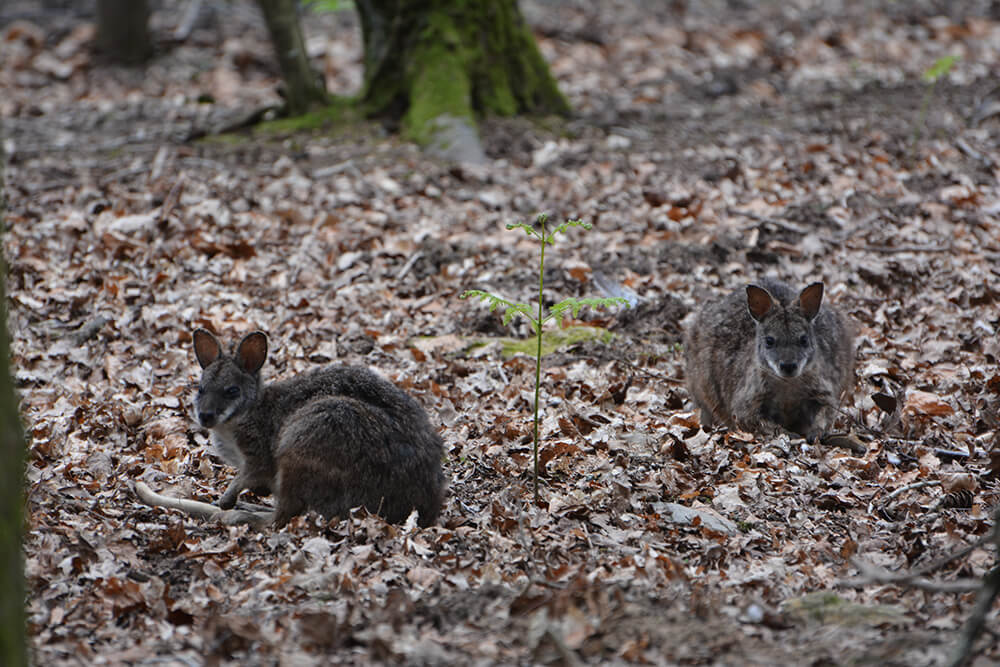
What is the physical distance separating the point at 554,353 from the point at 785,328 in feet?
6.93

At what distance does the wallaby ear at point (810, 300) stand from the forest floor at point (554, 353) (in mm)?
885

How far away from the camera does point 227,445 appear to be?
21.5 ft

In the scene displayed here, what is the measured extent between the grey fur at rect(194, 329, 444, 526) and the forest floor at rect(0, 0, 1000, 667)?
20 centimetres

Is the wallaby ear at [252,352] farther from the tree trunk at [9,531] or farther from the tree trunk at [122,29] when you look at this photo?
the tree trunk at [122,29]

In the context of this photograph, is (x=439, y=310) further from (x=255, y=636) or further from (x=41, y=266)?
(x=255, y=636)

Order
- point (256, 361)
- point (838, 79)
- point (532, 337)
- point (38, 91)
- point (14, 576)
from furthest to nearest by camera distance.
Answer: point (38, 91) → point (838, 79) → point (532, 337) → point (256, 361) → point (14, 576)

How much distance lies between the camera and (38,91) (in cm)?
1708

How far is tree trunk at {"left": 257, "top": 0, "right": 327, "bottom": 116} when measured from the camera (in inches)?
521

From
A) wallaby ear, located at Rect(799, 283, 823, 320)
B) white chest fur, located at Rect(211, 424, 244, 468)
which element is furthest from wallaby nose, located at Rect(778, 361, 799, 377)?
white chest fur, located at Rect(211, 424, 244, 468)

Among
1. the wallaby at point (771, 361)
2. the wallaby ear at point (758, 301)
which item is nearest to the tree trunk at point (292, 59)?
the wallaby at point (771, 361)

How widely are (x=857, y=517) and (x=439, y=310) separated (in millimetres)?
4614

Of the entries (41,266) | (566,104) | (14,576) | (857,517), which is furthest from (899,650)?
(566,104)

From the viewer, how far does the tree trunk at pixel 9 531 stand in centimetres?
352

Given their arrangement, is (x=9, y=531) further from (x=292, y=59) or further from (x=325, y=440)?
(x=292, y=59)
